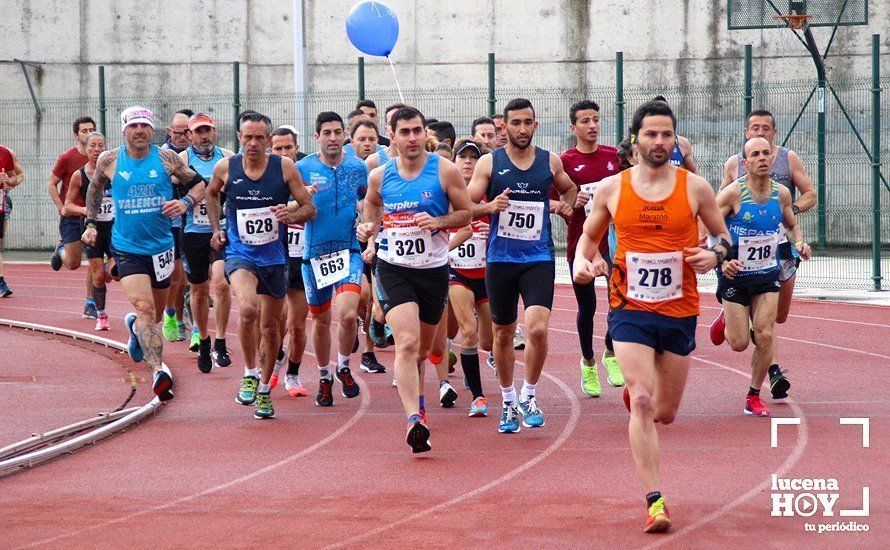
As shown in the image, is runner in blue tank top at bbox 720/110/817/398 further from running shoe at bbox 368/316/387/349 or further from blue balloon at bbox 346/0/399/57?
blue balloon at bbox 346/0/399/57

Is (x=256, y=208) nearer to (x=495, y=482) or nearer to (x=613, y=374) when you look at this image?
(x=613, y=374)

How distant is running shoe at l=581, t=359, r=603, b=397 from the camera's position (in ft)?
34.7

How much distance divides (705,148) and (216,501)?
58.6 feet

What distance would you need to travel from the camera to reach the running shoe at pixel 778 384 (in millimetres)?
10094

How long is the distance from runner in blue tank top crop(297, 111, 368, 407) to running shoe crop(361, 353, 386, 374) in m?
1.33

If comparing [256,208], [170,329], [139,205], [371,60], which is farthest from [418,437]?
[371,60]

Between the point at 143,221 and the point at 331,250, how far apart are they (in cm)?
146

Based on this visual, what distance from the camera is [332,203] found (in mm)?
10484

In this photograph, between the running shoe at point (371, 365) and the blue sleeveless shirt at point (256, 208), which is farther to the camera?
the running shoe at point (371, 365)

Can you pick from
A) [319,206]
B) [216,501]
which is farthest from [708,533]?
[319,206]

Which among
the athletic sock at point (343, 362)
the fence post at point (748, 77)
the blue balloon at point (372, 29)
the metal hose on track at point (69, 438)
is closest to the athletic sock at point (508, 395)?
the athletic sock at point (343, 362)

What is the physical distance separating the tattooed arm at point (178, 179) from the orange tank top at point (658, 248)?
445cm

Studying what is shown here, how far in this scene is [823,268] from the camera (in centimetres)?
2070

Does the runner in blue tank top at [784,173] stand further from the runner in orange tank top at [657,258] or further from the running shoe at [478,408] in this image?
the runner in orange tank top at [657,258]
